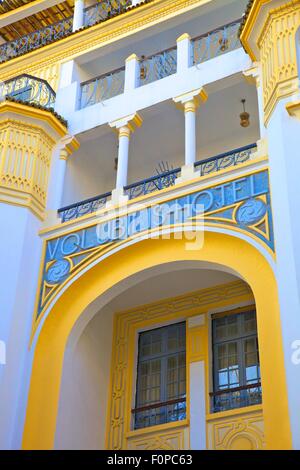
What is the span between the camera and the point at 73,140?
11492 mm

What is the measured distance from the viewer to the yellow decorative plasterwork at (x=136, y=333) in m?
9.97

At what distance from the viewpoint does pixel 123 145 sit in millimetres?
10953

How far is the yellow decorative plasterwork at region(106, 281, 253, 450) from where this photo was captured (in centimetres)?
997

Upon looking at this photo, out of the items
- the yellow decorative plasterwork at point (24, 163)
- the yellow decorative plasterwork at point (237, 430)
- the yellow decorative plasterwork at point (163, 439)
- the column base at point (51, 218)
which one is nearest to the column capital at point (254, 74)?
the yellow decorative plasterwork at point (24, 163)

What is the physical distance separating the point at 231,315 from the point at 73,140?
3.67 metres

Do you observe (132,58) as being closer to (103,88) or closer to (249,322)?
(103,88)

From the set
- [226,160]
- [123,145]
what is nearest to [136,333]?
[123,145]

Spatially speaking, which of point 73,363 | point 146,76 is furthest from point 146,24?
point 73,363

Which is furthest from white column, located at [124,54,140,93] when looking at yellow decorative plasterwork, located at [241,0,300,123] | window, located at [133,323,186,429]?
window, located at [133,323,186,429]

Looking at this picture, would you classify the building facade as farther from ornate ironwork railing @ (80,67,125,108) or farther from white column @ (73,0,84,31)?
white column @ (73,0,84,31)

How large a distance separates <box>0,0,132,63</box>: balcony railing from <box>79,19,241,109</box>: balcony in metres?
1.81

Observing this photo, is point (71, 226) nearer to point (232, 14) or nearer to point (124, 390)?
point (124, 390)

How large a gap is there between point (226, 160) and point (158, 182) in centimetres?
101

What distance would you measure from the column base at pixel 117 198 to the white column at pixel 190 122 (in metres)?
0.81
